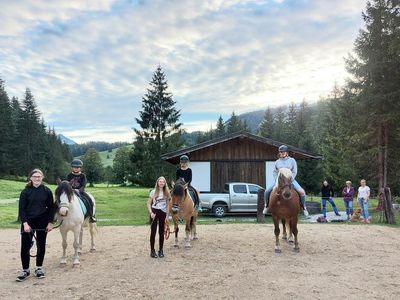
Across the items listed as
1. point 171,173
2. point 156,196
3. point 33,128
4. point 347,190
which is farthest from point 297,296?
point 33,128

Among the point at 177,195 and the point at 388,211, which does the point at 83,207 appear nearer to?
the point at 177,195

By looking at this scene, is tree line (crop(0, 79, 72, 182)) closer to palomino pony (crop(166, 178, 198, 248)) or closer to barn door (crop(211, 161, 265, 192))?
barn door (crop(211, 161, 265, 192))

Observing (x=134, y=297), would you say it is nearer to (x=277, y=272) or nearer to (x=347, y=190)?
(x=277, y=272)

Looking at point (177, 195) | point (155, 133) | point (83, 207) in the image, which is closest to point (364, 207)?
point (177, 195)

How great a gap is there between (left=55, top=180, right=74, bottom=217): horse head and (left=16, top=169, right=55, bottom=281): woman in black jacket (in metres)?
0.20

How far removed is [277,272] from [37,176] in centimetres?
524

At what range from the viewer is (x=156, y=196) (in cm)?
949

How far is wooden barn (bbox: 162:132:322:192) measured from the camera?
2278 centimetres

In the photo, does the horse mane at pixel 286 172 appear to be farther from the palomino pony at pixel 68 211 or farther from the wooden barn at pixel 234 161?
the wooden barn at pixel 234 161

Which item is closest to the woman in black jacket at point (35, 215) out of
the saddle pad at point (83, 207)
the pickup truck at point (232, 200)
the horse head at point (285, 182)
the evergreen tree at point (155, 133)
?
the saddle pad at point (83, 207)

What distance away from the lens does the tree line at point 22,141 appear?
208ft

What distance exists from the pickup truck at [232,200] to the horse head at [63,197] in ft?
41.3

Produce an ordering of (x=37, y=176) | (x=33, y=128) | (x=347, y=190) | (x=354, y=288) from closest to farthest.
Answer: (x=354, y=288) < (x=37, y=176) < (x=347, y=190) < (x=33, y=128)

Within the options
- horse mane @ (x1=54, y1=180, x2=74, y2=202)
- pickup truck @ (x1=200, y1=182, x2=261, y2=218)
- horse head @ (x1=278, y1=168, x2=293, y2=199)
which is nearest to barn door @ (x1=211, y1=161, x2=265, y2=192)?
pickup truck @ (x1=200, y1=182, x2=261, y2=218)
